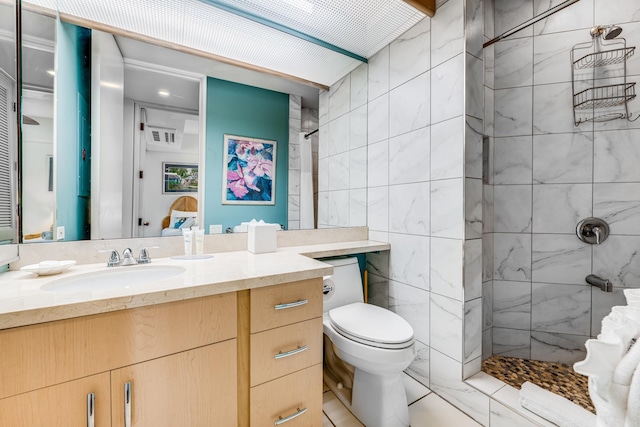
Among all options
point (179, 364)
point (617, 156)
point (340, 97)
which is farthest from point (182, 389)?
point (617, 156)

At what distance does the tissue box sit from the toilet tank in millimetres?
390

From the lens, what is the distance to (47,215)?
112 centimetres

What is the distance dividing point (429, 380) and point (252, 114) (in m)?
1.89

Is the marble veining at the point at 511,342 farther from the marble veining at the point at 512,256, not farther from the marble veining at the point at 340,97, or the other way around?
the marble veining at the point at 340,97

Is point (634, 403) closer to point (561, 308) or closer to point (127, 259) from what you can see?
point (561, 308)

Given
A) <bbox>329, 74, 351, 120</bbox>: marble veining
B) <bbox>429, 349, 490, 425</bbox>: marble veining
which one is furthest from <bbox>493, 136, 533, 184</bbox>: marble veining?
<bbox>429, 349, 490, 425</bbox>: marble veining

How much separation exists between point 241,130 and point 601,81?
7.16ft

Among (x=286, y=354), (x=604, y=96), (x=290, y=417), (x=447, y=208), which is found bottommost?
(x=290, y=417)

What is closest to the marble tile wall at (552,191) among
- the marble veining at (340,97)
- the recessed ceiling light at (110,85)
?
the marble veining at (340,97)

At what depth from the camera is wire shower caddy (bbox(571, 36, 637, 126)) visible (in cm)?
154

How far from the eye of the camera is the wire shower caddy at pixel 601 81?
60.8 inches

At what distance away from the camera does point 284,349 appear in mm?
1022

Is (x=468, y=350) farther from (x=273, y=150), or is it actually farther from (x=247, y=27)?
(x=247, y=27)

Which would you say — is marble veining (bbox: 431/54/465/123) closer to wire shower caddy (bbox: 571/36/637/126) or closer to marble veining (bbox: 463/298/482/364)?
wire shower caddy (bbox: 571/36/637/126)
